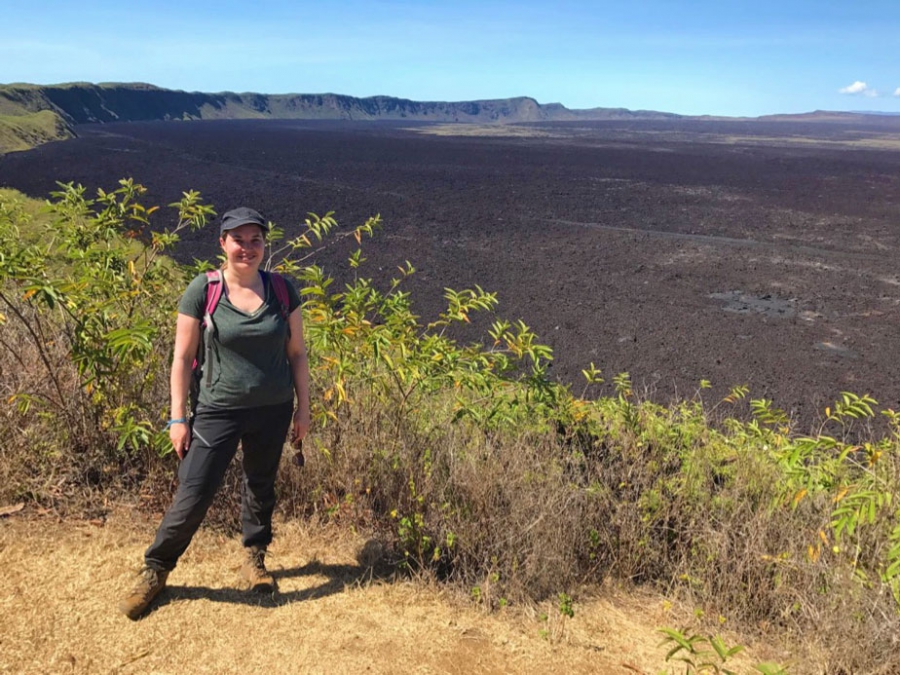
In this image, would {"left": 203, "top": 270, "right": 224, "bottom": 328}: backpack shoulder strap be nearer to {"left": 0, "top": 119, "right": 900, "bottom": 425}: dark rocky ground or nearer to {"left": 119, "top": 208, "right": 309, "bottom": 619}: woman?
{"left": 119, "top": 208, "right": 309, "bottom": 619}: woman

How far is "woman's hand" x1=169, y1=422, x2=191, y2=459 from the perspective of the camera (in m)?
2.64

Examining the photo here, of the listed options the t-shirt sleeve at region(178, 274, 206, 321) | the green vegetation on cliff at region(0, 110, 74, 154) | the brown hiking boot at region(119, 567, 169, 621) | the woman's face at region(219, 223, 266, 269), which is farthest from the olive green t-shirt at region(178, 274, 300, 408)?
the green vegetation on cliff at region(0, 110, 74, 154)

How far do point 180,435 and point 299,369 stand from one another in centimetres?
52

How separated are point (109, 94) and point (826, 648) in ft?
500

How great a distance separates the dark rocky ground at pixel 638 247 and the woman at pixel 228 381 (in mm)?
4394

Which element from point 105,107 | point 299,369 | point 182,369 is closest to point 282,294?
point 299,369

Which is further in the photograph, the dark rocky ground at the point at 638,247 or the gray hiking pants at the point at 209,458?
the dark rocky ground at the point at 638,247

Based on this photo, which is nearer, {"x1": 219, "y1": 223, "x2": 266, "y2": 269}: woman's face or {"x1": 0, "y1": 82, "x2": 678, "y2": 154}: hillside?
{"x1": 219, "y1": 223, "x2": 266, "y2": 269}: woman's face

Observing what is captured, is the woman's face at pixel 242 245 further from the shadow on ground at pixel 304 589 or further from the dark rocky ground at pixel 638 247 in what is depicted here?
the dark rocky ground at pixel 638 247

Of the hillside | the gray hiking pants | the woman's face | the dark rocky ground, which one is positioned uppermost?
the hillside

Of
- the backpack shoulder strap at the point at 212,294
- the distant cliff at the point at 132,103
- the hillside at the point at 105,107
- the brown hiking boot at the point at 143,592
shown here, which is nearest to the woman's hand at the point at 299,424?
the backpack shoulder strap at the point at 212,294

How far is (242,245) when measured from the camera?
8.52ft

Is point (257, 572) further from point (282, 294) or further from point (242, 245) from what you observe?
point (242, 245)

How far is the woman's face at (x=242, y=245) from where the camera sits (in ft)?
8.49
